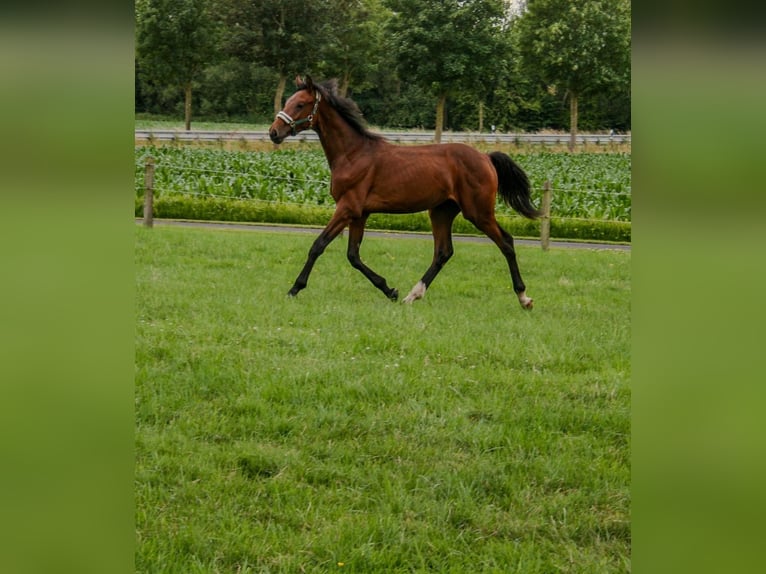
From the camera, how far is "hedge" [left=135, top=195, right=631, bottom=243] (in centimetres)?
948

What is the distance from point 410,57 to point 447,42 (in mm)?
361

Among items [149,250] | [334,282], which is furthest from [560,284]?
[149,250]

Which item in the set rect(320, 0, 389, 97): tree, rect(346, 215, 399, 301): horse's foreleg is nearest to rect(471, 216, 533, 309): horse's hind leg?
rect(346, 215, 399, 301): horse's foreleg

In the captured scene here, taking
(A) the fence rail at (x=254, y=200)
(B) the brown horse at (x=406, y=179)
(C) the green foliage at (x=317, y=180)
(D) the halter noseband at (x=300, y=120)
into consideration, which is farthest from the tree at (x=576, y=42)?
(C) the green foliage at (x=317, y=180)

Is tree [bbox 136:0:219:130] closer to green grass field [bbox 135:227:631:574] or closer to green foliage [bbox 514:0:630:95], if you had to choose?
green grass field [bbox 135:227:631:574]

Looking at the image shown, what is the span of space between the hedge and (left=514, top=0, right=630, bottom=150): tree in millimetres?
2970

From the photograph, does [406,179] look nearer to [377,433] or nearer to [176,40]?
[176,40]

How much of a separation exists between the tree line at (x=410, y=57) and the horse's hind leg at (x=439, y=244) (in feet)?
3.90

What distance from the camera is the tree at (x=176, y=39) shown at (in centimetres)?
743

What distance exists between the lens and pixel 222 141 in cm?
1328

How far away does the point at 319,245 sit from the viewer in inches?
230
